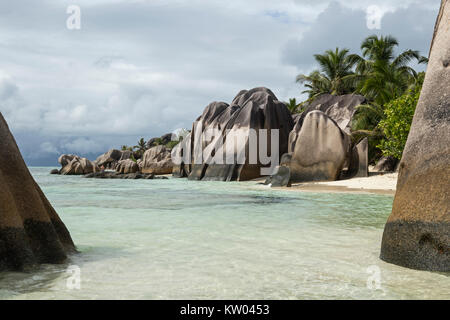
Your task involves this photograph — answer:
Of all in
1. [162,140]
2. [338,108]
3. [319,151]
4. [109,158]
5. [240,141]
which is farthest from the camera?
[162,140]

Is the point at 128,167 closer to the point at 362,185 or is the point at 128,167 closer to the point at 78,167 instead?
the point at 78,167

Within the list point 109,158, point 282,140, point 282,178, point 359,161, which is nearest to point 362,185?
point 359,161

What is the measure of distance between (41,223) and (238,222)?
12.0 ft

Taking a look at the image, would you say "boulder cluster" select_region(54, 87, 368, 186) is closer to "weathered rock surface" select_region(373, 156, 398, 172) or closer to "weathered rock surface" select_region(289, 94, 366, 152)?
"weathered rock surface" select_region(289, 94, 366, 152)

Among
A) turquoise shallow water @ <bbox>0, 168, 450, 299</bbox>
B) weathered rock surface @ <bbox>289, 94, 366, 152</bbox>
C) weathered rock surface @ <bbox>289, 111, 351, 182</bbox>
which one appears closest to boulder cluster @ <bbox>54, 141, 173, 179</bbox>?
weathered rock surface @ <bbox>289, 94, 366, 152</bbox>

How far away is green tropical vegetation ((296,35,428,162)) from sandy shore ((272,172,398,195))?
1133mm

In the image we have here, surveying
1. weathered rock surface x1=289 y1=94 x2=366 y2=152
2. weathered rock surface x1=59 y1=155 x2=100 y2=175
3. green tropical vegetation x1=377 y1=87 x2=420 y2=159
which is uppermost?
weathered rock surface x1=289 y1=94 x2=366 y2=152

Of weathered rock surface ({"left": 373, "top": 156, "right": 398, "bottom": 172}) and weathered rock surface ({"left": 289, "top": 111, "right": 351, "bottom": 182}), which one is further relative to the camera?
weathered rock surface ({"left": 373, "top": 156, "right": 398, "bottom": 172})

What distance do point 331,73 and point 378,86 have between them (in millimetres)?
13737

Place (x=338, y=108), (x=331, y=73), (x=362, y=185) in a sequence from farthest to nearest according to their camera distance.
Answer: (x=331, y=73)
(x=338, y=108)
(x=362, y=185)

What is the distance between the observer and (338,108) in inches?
1057

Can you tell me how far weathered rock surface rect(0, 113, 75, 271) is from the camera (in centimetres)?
340

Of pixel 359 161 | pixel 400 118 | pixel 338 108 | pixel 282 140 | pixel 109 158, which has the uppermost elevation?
pixel 338 108

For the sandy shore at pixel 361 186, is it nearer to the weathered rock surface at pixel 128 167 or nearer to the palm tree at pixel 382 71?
the palm tree at pixel 382 71
